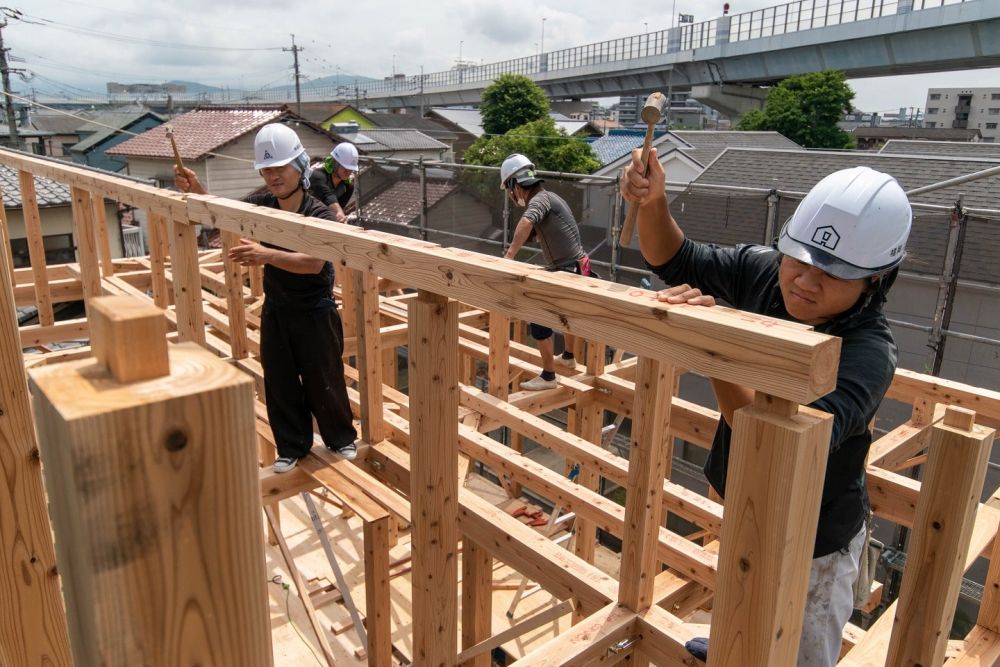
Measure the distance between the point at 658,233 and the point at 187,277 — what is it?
2.90 metres

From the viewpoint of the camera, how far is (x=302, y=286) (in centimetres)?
374

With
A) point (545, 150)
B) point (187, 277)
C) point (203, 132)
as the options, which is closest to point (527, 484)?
point (187, 277)

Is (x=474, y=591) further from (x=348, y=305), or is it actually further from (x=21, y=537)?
(x=348, y=305)

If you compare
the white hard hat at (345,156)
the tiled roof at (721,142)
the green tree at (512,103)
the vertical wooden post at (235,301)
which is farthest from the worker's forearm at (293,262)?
the green tree at (512,103)

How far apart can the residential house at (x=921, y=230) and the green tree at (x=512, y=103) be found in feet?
92.6

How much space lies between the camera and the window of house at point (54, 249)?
52.4 ft

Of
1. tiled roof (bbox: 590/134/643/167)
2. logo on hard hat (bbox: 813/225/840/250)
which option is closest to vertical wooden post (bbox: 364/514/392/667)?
logo on hard hat (bbox: 813/225/840/250)

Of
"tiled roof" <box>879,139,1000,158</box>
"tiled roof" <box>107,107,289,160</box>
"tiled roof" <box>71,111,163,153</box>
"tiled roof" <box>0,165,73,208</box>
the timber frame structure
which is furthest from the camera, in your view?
"tiled roof" <box>71,111,163,153</box>

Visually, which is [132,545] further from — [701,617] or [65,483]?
[701,617]

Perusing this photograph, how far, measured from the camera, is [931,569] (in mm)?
1715

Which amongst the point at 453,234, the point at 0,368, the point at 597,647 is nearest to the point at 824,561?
the point at 597,647

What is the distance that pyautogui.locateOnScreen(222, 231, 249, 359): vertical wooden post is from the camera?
430cm

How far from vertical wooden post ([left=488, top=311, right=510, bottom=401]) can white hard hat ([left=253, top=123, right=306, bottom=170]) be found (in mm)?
2253

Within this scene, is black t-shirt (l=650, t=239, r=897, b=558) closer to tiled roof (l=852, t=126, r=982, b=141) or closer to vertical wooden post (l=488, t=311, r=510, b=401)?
vertical wooden post (l=488, t=311, r=510, b=401)
